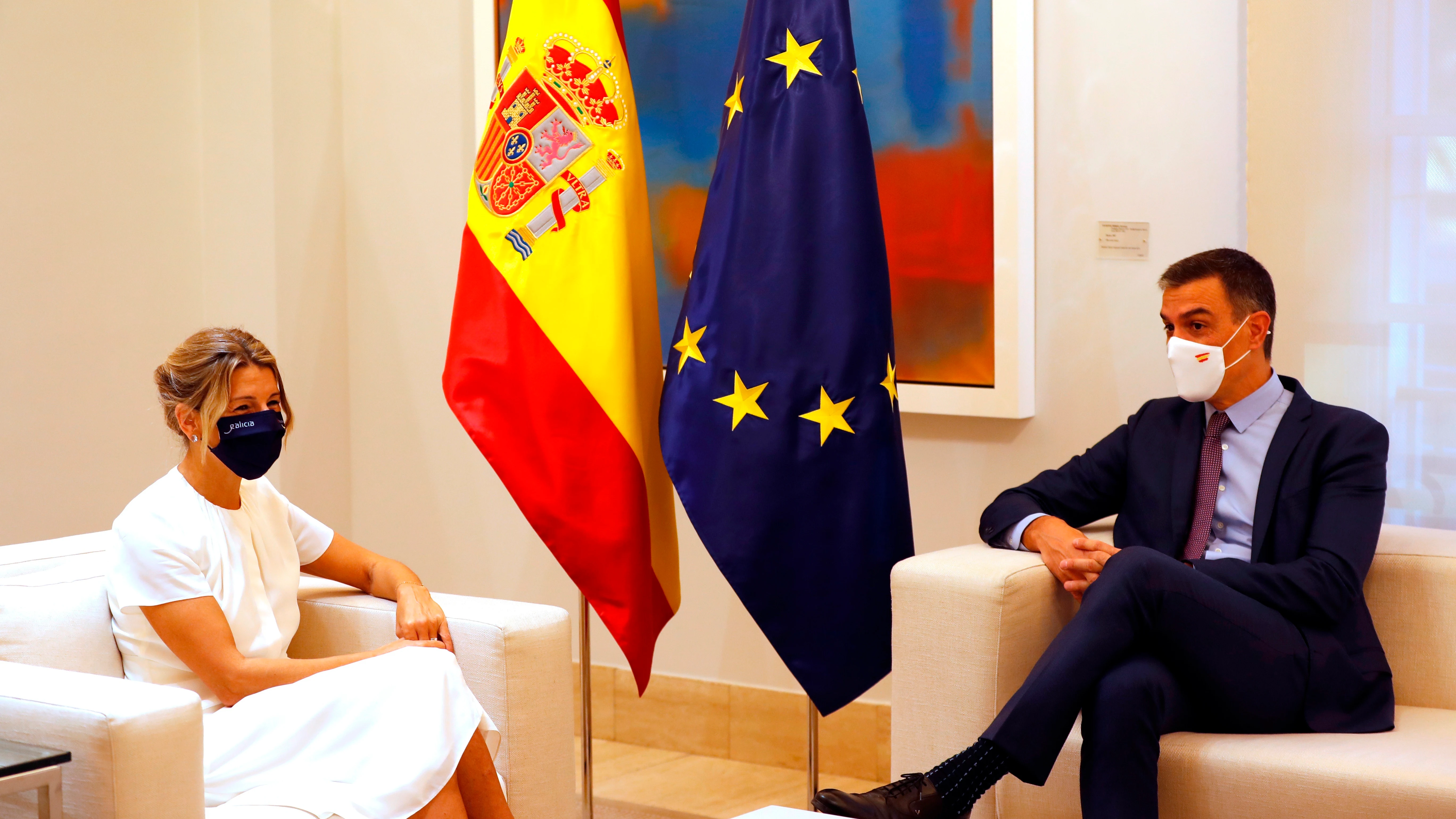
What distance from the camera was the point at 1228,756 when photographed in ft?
7.23

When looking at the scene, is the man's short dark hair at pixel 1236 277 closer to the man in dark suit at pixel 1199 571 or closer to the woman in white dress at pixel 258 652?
the man in dark suit at pixel 1199 571

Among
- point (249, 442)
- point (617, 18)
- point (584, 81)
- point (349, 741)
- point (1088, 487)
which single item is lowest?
point (349, 741)

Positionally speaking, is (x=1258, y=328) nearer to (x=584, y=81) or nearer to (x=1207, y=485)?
(x=1207, y=485)

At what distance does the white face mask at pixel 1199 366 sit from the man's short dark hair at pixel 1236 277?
5 cm

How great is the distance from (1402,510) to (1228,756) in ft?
3.41

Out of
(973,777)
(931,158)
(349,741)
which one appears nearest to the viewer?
(349,741)

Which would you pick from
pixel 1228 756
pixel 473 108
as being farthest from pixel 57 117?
pixel 1228 756

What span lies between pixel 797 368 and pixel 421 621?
89 cm

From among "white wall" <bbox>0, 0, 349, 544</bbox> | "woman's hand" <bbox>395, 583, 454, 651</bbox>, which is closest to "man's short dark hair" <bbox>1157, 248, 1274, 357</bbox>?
"woman's hand" <bbox>395, 583, 454, 651</bbox>

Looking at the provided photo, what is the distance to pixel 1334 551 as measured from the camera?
7.92 feet

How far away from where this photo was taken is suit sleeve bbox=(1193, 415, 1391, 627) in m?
2.40

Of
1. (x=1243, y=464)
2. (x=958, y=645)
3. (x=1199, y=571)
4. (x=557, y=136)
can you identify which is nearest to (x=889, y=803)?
(x=958, y=645)

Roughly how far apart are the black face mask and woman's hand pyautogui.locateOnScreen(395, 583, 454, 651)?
365 millimetres

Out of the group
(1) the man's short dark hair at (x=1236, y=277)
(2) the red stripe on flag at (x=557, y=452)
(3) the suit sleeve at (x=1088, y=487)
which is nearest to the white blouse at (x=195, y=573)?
(2) the red stripe on flag at (x=557, y=452)
